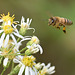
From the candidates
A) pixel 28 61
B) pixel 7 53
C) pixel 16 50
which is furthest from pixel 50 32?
pixel 7 53

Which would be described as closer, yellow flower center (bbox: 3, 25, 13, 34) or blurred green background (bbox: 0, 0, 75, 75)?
yellow flower center (bbox: 3, 25, 13, 34)

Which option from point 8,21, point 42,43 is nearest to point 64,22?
point 8,21

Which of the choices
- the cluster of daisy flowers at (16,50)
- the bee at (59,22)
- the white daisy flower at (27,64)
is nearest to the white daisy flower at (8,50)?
the cluster of daisy flowers at (16,50)

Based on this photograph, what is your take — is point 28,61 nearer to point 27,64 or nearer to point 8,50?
point 27,64

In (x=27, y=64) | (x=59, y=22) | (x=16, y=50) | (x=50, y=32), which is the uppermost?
(x=59, y=22)

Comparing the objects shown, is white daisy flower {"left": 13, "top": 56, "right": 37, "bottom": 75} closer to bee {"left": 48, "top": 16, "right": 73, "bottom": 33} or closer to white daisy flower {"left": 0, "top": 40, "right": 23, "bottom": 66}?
white daisy flower {"left": 0, "top": 40, "right": 23, "bottom": 66}

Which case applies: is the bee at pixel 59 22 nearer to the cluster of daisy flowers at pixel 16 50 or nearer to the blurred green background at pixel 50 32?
the cluster of daisy flowers at pixel 16 50

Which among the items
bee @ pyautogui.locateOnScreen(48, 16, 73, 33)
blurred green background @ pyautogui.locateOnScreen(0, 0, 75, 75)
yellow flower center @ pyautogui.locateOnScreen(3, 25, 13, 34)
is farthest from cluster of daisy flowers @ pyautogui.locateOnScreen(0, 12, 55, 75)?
blurred green background @ pyautogui.locateOnScreen(0, 0, 75, 75)

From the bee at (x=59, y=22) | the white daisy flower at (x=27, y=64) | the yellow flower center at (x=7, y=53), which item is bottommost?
the white daisy flower at (x=27, y=64)

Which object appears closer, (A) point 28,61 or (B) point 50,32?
(A) point 28,61
